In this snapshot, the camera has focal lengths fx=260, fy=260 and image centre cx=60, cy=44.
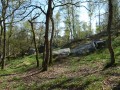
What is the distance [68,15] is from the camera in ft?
184

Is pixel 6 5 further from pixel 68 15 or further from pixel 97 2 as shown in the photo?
pixel 68 15

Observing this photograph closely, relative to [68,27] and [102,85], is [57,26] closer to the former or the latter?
[68,27]

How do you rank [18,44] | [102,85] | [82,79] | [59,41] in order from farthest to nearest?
[59,41], [18,44], [82,79], [102,85]

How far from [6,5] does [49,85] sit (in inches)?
645

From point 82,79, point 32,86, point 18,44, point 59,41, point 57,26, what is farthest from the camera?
point 59,41

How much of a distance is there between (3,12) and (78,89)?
59.3ft

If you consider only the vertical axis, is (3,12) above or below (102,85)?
above

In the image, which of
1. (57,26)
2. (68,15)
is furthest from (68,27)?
(68,15)

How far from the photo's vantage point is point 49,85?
1666cm

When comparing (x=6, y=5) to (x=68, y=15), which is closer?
(x=6, y=5)

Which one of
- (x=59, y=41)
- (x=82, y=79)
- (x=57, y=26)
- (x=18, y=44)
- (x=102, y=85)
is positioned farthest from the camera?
(x=59, y=41)

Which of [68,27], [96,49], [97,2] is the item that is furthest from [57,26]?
[97,2]

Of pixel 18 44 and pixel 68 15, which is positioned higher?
pixel 68 15

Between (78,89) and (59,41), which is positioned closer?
(78,89)
